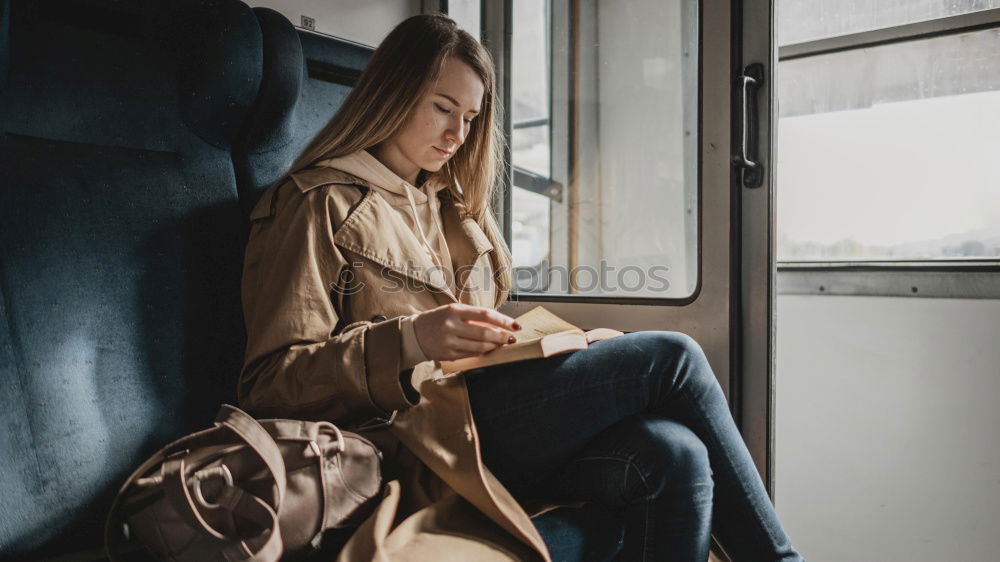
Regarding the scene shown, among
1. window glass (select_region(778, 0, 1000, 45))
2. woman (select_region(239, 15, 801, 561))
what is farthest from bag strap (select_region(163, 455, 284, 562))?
window glass (select_region(778, 0, 1000, 45))

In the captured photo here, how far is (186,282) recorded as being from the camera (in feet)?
4.06

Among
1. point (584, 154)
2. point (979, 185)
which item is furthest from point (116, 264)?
point (979, 185)

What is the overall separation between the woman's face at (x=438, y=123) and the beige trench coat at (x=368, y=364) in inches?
5.4

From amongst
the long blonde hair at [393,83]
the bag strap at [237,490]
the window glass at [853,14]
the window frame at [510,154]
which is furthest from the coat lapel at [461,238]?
the window glass at [853,14]

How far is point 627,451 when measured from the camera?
3.46 ft

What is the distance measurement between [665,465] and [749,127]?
2.69 feet

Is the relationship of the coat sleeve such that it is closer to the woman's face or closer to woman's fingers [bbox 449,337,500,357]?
woman's fingers [bbox 449,337,500,357]

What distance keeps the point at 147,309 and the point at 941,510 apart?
6.78 ft

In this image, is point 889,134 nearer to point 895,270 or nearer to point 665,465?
point 895,270

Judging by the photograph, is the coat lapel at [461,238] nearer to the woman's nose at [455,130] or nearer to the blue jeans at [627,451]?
the woman's nose at [455,130]

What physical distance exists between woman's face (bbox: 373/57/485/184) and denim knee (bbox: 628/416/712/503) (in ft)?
2.30

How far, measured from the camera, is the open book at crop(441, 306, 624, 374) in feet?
3.32

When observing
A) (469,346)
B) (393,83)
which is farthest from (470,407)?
(393,83)

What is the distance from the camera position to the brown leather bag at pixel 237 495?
2.65 ft
